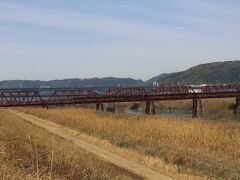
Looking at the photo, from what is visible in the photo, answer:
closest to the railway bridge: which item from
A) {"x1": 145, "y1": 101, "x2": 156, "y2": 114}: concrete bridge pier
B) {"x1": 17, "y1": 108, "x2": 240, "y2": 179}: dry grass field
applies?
{"x1": 145, "y1": 101, "x2": 156, "y2": 114}: concrete bridge pier

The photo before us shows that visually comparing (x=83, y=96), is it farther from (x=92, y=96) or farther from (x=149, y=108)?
(x=149, y=108)

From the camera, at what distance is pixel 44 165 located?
1094 centimetres

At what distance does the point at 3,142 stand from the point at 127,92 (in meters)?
77.8

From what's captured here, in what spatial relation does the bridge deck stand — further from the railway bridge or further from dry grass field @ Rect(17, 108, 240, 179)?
dry grass field @ Rect(17, 108, 240, 179)

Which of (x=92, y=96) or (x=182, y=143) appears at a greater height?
(x=92, y=96)

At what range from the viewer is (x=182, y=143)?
2672 centimetres

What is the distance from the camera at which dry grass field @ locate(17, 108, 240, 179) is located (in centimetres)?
1933

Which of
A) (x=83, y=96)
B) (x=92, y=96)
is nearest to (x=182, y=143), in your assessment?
(x=92, y=96)

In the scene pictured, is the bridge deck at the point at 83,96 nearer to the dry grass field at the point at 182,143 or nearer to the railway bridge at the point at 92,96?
the railway bridge at the point at 92,96

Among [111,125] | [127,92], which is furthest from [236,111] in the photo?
[111,125]

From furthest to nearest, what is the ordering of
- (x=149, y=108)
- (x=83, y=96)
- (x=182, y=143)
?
(x=83, y=96) → (x=149, y=108) → (x=182, y=143)

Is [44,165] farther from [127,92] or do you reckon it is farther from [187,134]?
[127,92]

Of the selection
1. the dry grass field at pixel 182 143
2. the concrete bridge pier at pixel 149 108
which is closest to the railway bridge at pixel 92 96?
the concrete bridge pier at pixel 149 108

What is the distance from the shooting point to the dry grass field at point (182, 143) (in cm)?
1933
